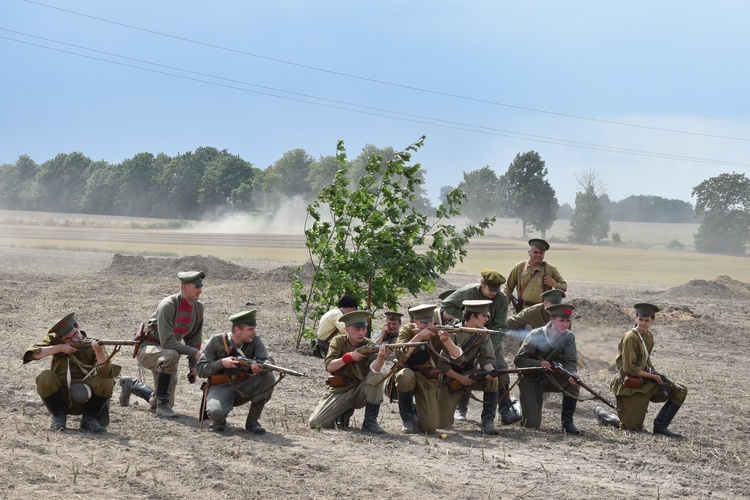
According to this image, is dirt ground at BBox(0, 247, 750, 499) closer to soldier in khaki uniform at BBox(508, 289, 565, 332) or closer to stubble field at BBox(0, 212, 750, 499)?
stubble field at BBox(0, 212, 750, 499)

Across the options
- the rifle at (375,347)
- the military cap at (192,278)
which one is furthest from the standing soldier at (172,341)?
the rifle at (375,347)

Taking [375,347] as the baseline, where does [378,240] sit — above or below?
above

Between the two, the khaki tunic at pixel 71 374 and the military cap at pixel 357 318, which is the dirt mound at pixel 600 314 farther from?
the khaki tunic at pixel 71 374

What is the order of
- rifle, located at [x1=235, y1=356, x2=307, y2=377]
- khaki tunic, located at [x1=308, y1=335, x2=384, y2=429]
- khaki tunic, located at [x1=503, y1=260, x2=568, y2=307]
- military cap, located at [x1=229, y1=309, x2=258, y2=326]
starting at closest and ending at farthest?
rifle, located at [x1=235, y1=356, x2=307, y2=377]
military cap, located at [x1=229, y1=309, x2=258, y2=326]
khaki tunic, located at [x1=308, y1=335, x2=384, y2=429]
khaki tunic, located at [x1=503, y1=260, x2=568, y2=307]

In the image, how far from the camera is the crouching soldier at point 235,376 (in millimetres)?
9273

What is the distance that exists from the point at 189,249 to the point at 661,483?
163ft

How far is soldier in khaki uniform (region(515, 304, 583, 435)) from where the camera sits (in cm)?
1036

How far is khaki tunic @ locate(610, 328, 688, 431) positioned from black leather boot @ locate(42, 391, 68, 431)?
6.20m

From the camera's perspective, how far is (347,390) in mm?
9812

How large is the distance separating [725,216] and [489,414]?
8880 cm

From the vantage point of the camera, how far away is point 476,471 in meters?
8.27

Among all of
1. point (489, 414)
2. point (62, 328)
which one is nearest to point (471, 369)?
point (489, 414)

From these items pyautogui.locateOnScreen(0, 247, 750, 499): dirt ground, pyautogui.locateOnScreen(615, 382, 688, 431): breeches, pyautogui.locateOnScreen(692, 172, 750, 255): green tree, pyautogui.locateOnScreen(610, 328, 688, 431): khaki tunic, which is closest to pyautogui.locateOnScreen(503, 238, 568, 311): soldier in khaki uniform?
pyautogui.locateOnScreen(0, 247, 750, 499): dirt ground

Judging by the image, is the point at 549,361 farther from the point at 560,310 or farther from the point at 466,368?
the point at 466,368
